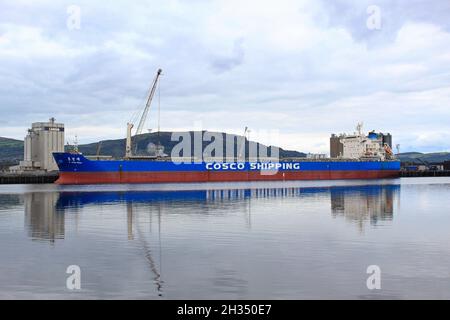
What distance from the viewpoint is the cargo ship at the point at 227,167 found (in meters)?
75.8

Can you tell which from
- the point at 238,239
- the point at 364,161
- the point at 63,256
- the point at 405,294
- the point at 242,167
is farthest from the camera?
the point at 364,161

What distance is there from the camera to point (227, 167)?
84875mm

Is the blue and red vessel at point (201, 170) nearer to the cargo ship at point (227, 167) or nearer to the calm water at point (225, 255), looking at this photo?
the cargo ship at point (227, 167)

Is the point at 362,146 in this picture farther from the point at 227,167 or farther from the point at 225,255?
the point at 225,255

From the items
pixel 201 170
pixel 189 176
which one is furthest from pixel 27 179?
pixel 201 170

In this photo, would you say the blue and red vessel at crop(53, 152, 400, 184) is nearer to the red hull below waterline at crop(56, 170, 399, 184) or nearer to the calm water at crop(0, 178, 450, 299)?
the red hull below waterline at crop(56, 170, 399, 184)

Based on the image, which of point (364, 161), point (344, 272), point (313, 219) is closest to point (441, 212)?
point (313, 219)

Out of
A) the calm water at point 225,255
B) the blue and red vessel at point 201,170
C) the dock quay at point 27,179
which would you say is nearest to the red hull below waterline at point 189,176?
the blue and red vessel at point 201,170

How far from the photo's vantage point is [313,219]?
24188 mm

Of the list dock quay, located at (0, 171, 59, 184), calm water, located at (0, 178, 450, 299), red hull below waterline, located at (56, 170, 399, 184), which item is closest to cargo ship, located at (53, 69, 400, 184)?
red hull below waterline, located at (56, 170, 399, 184)

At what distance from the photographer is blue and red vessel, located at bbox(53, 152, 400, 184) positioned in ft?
248

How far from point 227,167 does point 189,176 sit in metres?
7.39
